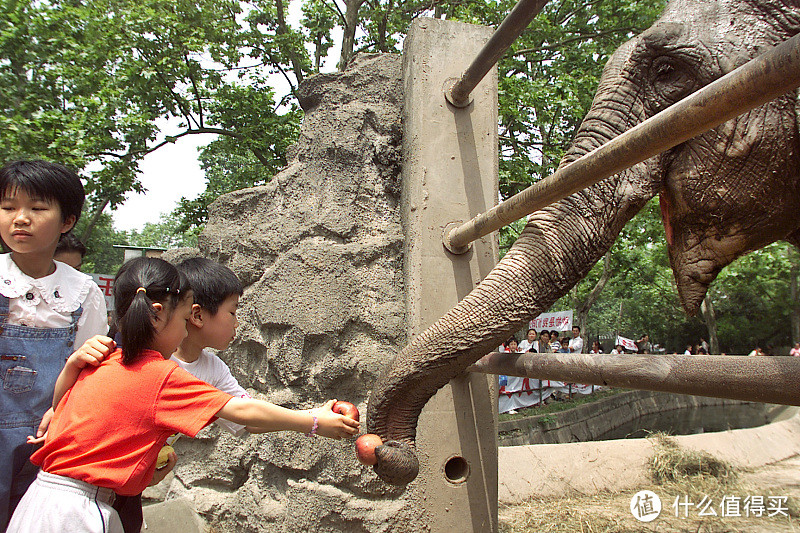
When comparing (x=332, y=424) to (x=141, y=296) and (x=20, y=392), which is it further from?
(x=20, y=392)

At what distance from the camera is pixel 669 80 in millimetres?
1957

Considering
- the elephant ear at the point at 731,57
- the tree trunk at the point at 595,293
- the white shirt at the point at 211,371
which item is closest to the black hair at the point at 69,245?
the white shirt at the point at 211,371

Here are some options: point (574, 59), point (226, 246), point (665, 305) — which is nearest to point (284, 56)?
point (574, 59)

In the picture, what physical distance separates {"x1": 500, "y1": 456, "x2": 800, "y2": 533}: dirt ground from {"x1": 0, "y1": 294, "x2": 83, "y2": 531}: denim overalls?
3.10m

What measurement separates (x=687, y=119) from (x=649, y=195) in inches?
27.1

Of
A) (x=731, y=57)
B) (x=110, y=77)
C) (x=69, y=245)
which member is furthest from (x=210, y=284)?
(x=110, y=77)

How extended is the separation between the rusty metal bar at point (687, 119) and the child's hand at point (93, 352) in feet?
4.23

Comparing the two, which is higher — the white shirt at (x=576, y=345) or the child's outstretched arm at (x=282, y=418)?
the white shirt at (x=576, y=345)

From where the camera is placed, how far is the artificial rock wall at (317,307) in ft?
9.14

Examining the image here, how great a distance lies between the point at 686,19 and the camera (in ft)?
6.37

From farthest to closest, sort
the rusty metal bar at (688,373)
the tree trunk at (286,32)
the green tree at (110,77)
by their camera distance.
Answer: the tree trunk at (286,32) → the green tree at (110,77) → the rusty metal bar at (688,373)

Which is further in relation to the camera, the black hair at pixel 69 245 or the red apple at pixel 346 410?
the black hair at pixel 69 245

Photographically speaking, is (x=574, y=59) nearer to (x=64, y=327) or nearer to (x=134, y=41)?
(x=134, y=41)

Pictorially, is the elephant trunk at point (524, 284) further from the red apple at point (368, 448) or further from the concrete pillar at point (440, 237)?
the concrete pillar at point (440, 237)
